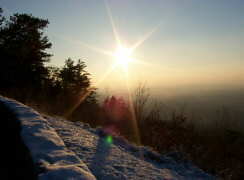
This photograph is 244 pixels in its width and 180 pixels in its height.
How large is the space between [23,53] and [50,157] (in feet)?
43.0

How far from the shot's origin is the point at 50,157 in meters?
1.55

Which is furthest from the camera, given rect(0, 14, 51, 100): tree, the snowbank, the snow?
rect(0, 14, 51, 100): tree

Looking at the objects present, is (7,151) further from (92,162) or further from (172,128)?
(172,128)

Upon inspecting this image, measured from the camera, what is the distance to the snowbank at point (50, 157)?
132 cm

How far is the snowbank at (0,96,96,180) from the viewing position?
1318 millimetres

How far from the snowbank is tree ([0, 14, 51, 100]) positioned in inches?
424

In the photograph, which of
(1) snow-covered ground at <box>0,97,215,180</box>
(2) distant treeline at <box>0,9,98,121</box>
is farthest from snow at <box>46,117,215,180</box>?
(2) distant treeline at <box>0,9,98,121</box>

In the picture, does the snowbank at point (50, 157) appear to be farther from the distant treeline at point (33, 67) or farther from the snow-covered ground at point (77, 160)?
the distant treeline at point (33, 67)

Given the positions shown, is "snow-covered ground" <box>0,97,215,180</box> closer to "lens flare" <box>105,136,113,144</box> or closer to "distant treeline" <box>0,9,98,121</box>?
"lens flare" <box>105,136,113,144</box>

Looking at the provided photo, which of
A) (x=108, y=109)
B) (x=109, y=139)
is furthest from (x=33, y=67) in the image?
(x=109, y=139)

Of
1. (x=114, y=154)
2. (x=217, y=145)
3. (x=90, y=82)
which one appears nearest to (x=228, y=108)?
(x=217, y=145)

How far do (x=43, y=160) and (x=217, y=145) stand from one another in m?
5.30

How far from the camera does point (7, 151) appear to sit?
5.75 ft

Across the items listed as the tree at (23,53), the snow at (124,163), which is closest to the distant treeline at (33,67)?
the tree at (23,53)
